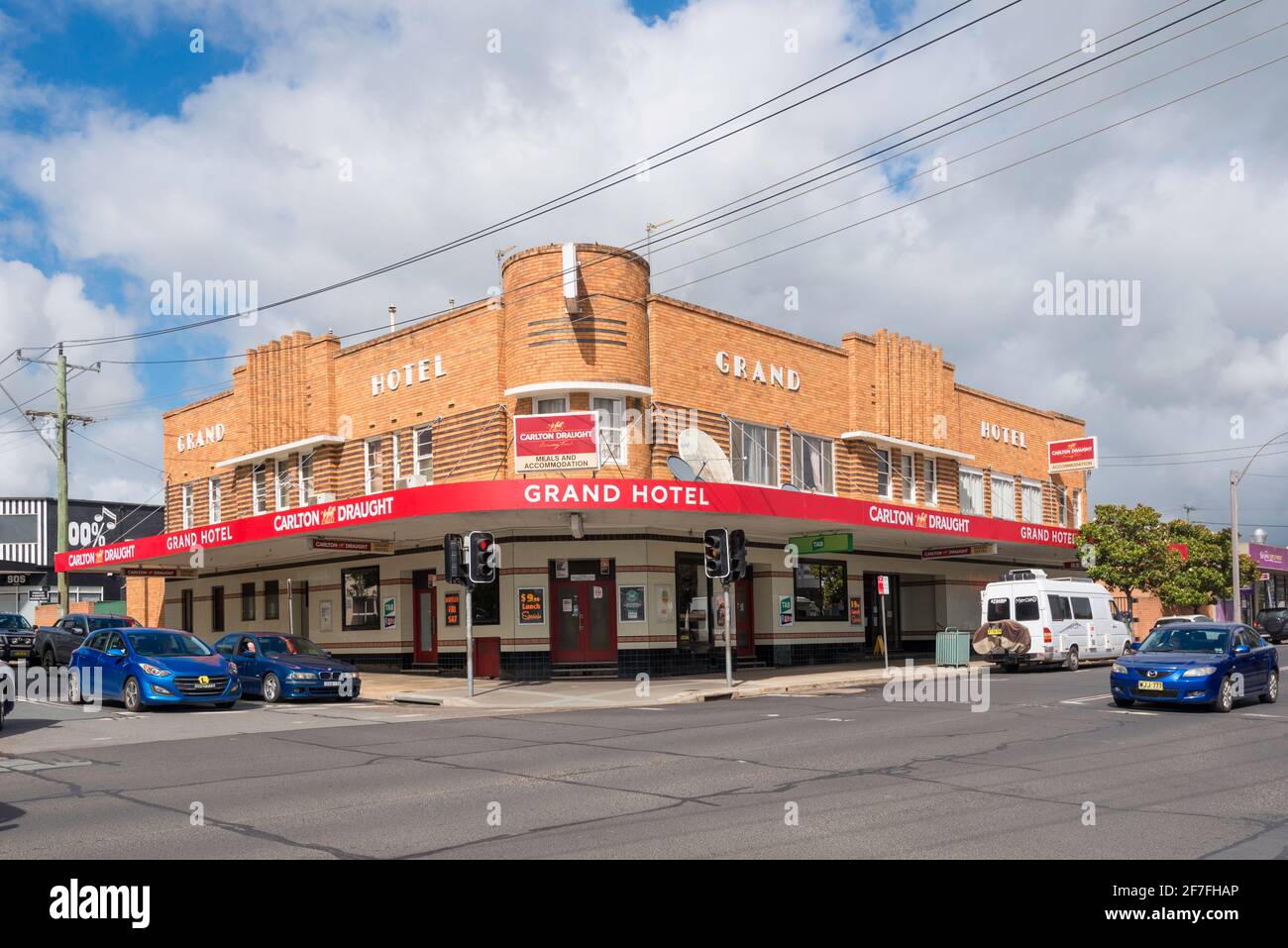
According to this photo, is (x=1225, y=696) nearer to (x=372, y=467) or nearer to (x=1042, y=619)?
(x=1042, y=619)

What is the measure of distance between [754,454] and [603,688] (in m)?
8.67

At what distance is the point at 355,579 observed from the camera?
3356cm

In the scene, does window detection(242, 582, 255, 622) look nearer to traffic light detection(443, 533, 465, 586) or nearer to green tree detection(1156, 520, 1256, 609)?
traffic light detection(443, 533, 465, 586)

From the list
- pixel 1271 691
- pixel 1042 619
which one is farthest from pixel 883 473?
pixel 1271 691

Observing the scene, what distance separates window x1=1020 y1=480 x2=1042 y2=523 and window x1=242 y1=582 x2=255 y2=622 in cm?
2834


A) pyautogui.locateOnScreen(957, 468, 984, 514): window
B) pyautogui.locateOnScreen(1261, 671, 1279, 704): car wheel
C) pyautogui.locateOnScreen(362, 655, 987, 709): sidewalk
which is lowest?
pyautogui.locateOnScreen(362, 655, 987, 709): sidewalk

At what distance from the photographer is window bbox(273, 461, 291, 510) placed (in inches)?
1390

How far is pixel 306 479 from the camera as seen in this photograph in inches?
1368

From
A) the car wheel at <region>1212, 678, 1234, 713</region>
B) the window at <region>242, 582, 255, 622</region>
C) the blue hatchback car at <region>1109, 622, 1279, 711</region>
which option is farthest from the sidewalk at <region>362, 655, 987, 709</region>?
the window at <region>242, 582, 255, 622</region>

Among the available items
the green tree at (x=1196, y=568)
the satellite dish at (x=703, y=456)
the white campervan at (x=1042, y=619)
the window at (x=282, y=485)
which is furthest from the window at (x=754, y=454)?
the green tree at (x=1196, y=568)

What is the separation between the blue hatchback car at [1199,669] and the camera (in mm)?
18156
